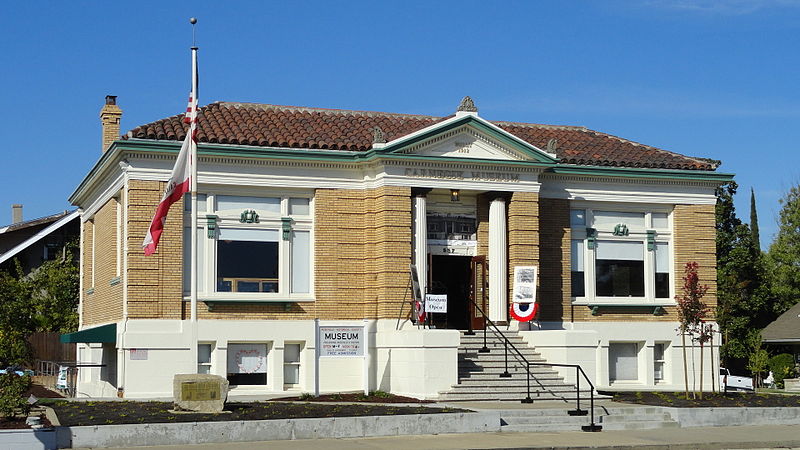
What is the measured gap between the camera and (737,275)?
52.9 m

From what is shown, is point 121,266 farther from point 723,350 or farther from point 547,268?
point 723,350

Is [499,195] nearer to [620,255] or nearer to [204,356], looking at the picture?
[620,255]

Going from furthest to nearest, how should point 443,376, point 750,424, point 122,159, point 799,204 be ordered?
point 799,204 < point 122,159 < point 443,376 < point 750,424

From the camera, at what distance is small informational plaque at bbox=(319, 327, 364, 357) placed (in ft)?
81.6

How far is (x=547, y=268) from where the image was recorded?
30.1 m

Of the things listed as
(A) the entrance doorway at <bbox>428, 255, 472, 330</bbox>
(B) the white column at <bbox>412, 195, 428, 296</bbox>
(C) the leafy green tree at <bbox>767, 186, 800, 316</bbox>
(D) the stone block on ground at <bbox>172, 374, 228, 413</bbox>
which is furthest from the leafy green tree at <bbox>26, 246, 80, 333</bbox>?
(C) the leafy green tree at <bbox>767, 186, 800, 316</bbox>

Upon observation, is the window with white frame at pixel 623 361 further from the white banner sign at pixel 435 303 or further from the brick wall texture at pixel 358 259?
the white banner sign at pixel 435 303

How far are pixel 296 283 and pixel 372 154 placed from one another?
3.84m

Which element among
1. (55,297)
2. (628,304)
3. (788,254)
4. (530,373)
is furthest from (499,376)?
(788,254)

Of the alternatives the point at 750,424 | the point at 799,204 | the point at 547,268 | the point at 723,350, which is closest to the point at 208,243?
the point at 547,268

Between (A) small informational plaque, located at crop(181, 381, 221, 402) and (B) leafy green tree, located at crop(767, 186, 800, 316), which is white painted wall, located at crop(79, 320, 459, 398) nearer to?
(A) small informational plaque, located at crop(181, 381, 221, 402)

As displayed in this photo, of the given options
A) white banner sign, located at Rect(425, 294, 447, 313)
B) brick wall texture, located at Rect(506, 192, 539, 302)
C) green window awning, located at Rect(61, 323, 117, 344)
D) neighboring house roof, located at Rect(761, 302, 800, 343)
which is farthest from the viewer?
neighboring house roof, located at Rect(761, 302, 800, 343)

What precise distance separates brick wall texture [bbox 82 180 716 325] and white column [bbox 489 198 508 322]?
0.25 meters

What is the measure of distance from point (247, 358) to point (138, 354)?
2.87 m
